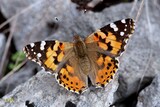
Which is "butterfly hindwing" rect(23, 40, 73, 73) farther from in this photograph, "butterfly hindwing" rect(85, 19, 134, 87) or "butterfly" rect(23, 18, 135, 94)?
"butterfly hindwing" rect(85, 19, 134, 87)

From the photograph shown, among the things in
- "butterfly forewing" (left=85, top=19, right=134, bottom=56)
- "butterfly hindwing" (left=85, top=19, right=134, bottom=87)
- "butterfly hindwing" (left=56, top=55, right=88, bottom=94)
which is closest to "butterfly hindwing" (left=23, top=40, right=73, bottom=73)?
"butterfly hindwing" (left=56, top=55, right=88, bottom=94)

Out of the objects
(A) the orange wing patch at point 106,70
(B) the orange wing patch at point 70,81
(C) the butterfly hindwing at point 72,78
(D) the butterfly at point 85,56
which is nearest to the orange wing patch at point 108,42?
(D) the butterfly at point 85,56

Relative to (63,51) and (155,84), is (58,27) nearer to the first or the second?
(63,51)

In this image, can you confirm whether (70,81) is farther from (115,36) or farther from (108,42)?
(115,36)

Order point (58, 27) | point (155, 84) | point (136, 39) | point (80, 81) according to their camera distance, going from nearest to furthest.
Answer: point (80, 81) → point (155, 84) → point (136, 39) → point (58, 27)

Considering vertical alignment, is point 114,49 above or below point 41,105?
above

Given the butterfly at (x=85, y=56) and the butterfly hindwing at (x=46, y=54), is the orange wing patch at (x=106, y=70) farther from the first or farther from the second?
the butterfly hindwing at (x=46, y=54)

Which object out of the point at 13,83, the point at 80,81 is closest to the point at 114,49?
the point at 80,81

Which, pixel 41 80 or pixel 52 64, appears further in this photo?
pixel 41 80
